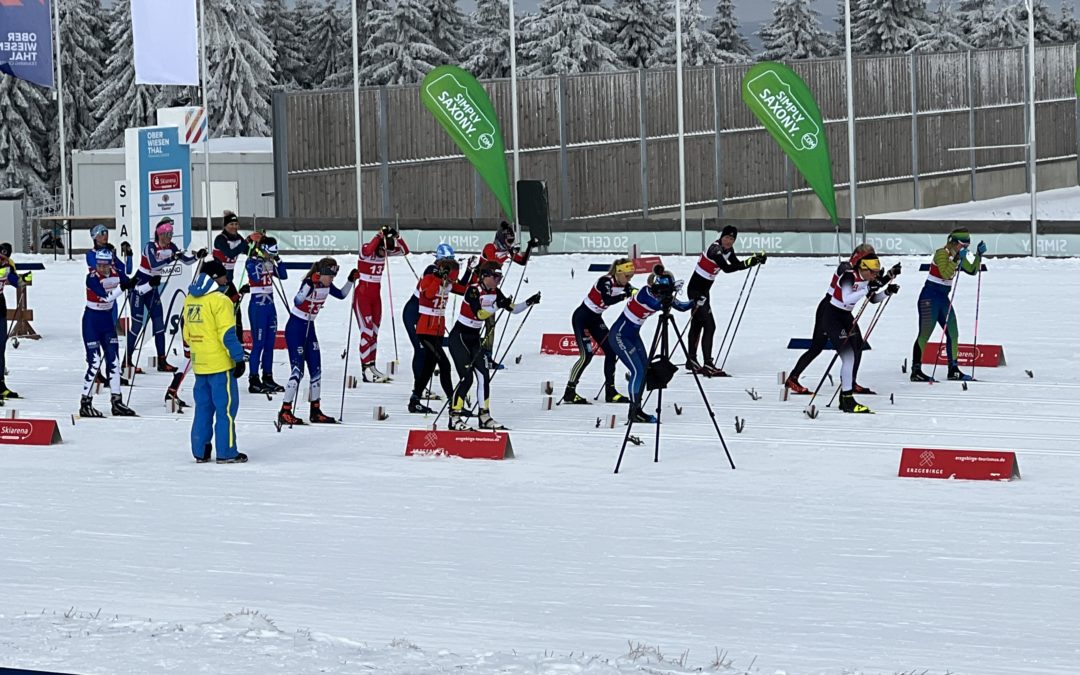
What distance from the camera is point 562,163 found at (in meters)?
43.1

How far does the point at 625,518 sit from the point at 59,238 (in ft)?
108

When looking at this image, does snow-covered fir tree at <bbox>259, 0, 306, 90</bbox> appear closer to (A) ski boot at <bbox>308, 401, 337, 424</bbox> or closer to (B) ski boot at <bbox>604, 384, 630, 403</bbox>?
(B) ski boot at <bbox>604, 384, 630, 403</bbox>

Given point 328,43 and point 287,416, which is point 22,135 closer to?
point 328,43

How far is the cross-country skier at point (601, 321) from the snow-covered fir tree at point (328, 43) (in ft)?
192

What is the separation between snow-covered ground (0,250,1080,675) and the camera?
799 centimetres

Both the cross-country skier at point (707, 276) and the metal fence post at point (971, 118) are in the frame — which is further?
the metal fence post at point (971, 118)

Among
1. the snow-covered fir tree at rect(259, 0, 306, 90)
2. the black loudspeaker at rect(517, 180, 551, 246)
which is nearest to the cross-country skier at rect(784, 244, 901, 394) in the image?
the black loudspeaker at rect(517, 180, 551, 246)

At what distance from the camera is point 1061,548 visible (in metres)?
10.4

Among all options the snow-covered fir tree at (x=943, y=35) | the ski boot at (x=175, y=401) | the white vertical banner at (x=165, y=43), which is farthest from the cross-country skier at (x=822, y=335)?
the snow-covered fir tree at (x=943, y=35)

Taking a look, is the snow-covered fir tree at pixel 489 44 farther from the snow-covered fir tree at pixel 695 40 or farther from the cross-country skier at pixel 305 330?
the cross-country skier at pixel 305 330

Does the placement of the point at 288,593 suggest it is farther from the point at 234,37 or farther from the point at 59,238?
the point at 234,37

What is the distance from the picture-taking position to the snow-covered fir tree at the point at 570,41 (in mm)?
66125

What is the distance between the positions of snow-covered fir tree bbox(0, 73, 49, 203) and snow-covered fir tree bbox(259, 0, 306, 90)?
15916 millimetres

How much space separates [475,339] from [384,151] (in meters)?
26.7
